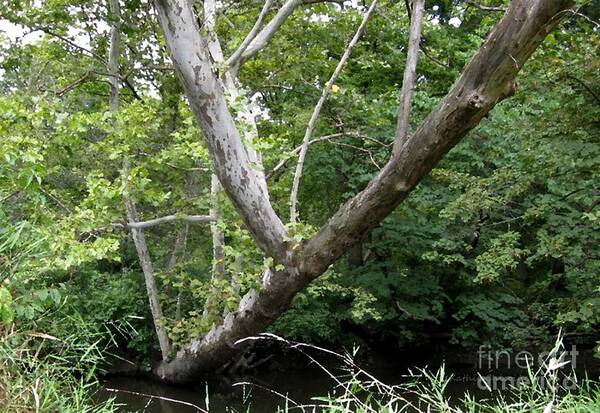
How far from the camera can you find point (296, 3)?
5.68 metres

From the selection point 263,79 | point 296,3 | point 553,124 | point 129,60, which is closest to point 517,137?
point 553,124

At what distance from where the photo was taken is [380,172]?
14.4 ft

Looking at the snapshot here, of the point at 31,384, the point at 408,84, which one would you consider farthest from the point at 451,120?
the point at 31,384

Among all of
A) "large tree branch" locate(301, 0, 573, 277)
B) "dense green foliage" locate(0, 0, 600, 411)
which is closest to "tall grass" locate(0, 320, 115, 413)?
"dense green foliage" locate(0, 0, 600, 411)

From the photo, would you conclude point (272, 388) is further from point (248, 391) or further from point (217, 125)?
point (217, 125)

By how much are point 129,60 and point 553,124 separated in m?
6.58

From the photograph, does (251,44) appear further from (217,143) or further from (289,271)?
(289,271)

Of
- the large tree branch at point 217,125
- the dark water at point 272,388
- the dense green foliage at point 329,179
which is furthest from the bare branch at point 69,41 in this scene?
the dark water at point 272,388

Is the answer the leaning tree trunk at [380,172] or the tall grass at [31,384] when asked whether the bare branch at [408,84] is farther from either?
the tall grass at [31,384]

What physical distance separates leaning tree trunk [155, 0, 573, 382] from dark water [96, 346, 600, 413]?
3.06m

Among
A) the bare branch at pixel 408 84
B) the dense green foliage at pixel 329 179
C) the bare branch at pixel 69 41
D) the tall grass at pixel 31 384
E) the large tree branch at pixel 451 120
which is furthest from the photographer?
the bare branch at pixel 69 41

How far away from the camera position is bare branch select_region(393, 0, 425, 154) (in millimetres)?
4312

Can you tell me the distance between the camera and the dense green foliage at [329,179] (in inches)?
247

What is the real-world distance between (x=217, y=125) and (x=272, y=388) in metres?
6.34
